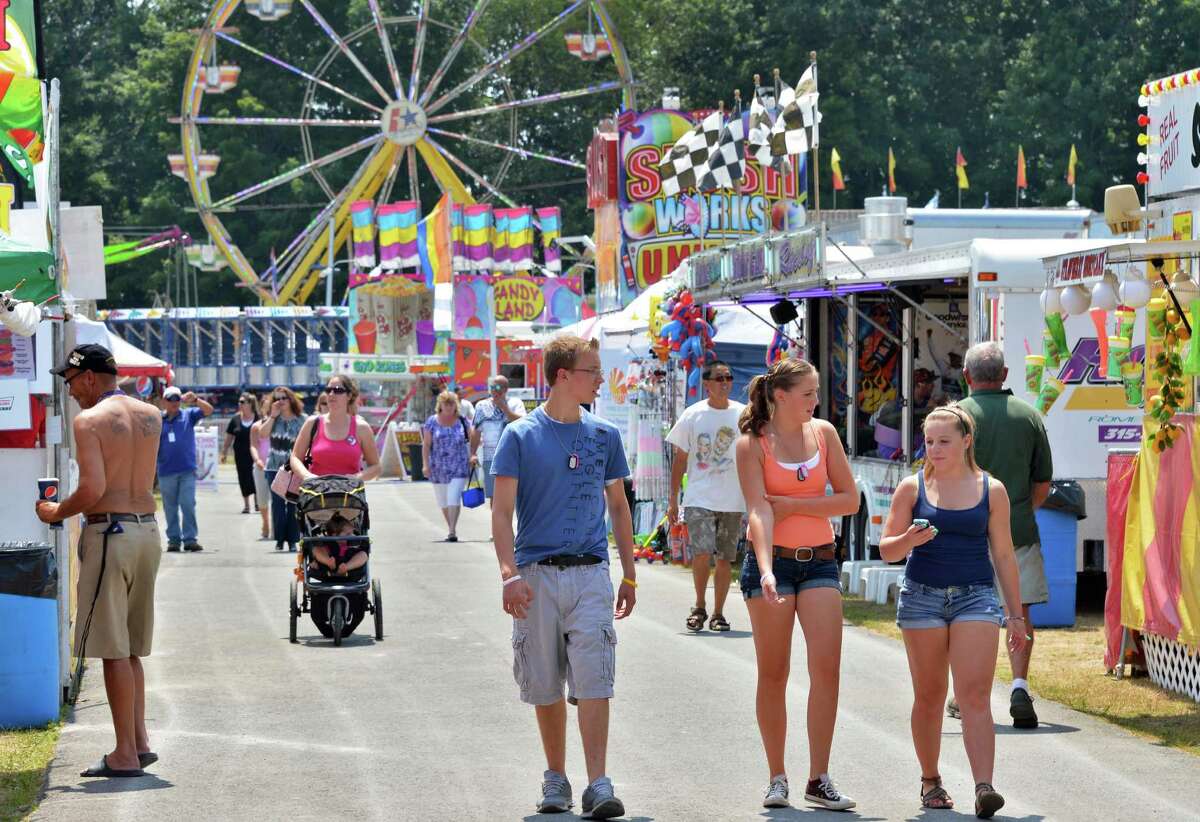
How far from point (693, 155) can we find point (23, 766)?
13.5 meters

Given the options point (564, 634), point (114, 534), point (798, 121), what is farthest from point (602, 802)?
point (798, 121)

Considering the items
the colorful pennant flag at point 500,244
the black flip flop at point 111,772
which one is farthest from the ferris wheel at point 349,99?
the black flip flop at point 111,772

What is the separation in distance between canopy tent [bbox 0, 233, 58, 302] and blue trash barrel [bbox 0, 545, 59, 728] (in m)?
1.18

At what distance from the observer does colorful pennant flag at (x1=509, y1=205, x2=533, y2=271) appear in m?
40.5

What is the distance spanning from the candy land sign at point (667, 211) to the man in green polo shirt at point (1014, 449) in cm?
1963

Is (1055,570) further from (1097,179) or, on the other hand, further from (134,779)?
Result: (1097,179)

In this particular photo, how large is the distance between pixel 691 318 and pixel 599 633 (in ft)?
37.9

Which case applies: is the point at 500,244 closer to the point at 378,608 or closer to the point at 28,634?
the point at 378,608

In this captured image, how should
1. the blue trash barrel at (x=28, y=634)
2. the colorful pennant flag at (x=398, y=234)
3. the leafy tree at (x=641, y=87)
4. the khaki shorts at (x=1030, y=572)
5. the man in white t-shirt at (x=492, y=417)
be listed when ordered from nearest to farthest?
the blue trash barrel at (x=28, y=634)
the khaki shorts at (x=1030, y=572)
the man in white t-shirt at (x=492, y=417)
the colorful pennant flag at (x=398, y=234)
the leafy tree at (x=641, y=87)

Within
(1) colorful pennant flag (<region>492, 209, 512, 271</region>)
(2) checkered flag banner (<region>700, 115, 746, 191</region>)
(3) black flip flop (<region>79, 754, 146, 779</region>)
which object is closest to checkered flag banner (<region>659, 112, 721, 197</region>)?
(2) checkered flag banner (<region>700, 115, 746, 191</region>)

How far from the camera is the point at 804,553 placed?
6.92 metres

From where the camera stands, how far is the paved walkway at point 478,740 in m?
7.14

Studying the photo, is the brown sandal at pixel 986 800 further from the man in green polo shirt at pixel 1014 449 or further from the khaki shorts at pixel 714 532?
Result: the khaki shorts at pixel 714 532

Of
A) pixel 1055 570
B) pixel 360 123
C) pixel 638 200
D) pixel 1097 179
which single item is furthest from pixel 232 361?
pixel 1055 570
